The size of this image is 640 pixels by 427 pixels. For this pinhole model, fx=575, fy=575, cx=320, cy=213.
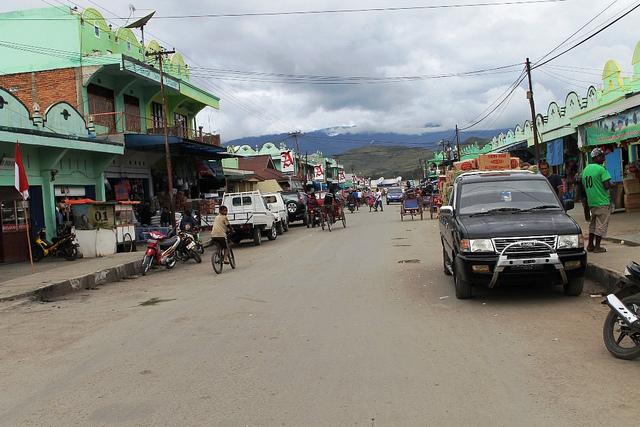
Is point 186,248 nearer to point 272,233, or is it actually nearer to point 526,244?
point 272,233

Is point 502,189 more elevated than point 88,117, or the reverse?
point 88,117

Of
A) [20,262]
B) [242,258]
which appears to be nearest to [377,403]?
[242,258]

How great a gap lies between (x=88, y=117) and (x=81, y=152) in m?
2.26

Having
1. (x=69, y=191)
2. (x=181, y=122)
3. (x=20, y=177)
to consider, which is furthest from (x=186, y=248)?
(x=181, y=122)

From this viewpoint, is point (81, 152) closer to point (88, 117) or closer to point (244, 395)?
point (88, 117)

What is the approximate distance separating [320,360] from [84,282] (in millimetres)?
9399

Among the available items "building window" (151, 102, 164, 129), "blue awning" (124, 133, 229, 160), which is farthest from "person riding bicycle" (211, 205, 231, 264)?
"building window" (151, 102, 164, 129)

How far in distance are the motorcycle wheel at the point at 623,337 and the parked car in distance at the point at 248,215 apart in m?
16.8

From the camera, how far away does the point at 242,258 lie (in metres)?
17.6

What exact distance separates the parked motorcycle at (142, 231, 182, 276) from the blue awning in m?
9.68

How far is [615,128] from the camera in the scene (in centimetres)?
1591

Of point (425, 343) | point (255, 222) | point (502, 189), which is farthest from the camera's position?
point (255, 222)

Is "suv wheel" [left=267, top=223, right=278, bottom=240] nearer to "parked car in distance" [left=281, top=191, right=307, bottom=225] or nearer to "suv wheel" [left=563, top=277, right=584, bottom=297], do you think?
"parked car in distance" [left=281, top=191, right=307, bottom=225]

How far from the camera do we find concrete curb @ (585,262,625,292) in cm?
857
